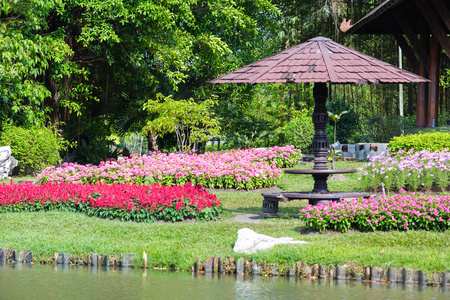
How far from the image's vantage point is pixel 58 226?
10766 millimetres

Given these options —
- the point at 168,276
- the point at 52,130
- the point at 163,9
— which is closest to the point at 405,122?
the point at 163,9

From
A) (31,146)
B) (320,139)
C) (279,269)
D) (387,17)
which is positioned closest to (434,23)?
(387,17)

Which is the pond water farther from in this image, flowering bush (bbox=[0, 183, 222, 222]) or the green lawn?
flowering bush (bbox=[0, 183, 222, 222])

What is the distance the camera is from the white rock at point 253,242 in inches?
330

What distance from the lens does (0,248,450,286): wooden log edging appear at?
7301mm

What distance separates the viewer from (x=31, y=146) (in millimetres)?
19344

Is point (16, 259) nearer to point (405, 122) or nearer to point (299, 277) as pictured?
point (299, 277)

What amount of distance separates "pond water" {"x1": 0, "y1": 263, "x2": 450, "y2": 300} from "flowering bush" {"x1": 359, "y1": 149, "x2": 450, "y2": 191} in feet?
22.0

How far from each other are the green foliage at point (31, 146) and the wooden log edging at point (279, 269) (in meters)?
11.1

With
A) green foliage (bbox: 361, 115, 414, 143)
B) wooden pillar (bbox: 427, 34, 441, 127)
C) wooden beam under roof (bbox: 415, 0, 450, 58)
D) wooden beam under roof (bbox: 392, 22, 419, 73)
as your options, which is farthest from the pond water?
wooden beam under roof (bbox: 392, 22, 419, 73)

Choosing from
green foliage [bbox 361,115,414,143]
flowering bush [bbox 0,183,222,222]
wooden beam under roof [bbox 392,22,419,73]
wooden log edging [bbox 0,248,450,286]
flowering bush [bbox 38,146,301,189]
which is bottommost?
wooden log edging [bbox 0,248,450,286]

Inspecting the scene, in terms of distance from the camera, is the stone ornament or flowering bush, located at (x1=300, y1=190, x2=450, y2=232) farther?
the stone ornament

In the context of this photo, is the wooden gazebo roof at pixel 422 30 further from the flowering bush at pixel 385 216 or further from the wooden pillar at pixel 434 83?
the flowering bush at pixel 385 216

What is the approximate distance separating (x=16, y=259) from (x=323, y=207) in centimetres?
470
